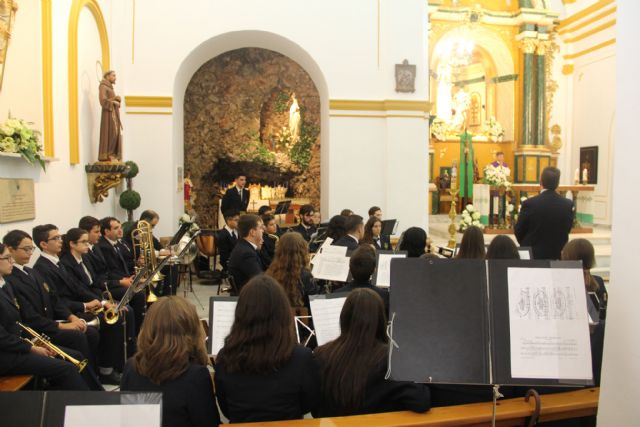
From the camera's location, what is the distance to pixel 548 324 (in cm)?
211

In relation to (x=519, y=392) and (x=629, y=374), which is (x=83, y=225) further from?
(x=629, y=374)

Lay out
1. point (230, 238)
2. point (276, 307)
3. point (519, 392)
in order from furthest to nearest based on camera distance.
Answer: point (230, 238)
point (519, 392)
point (276, 307)

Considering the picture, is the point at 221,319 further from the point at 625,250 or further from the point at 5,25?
the point at 5,25

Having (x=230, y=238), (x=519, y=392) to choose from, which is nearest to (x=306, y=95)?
(x=230, y=238)

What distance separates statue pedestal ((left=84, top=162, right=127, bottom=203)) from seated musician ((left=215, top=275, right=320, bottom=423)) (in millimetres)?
6004

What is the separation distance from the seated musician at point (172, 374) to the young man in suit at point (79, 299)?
2.69m

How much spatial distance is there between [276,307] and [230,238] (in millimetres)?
5341

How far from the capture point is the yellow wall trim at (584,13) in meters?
15.3

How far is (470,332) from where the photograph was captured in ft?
6.98

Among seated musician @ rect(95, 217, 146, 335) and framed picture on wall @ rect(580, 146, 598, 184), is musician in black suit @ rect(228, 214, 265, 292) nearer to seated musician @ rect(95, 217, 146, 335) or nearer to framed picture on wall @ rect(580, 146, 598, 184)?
seated musician @ rect(95, 217, 146, 335)

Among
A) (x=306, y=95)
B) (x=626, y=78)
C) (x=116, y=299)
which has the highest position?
(x=306, y=95)

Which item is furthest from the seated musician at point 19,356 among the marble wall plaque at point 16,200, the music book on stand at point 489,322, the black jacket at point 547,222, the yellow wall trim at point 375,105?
the yellow wall trim at point 375,105

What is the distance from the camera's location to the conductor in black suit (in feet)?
18.8

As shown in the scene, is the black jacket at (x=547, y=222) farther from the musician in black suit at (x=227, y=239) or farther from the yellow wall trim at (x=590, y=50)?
the yellow wall trim at (x=590, y=50)
